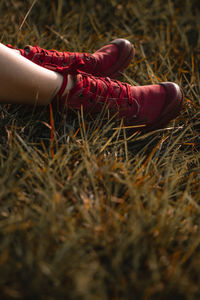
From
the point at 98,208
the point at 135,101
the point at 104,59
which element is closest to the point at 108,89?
the point at 135,101

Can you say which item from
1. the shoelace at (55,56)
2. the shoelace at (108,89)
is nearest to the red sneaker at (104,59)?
the shoelace at (55,56)

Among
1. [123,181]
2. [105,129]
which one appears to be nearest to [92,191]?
[123,181]

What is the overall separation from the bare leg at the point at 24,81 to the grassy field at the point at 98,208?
4.0 inches

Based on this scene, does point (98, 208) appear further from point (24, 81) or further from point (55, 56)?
point (55, 56)

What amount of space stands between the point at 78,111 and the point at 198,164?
1.72 feet

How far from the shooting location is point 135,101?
1.33 m

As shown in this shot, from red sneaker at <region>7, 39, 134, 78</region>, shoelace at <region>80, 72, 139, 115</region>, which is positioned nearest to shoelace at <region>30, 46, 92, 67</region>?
red sneaker at <region>7, 39, 134, 78</region>

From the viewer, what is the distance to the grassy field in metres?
0.81

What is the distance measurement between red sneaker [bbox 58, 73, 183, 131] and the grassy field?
0.19ft

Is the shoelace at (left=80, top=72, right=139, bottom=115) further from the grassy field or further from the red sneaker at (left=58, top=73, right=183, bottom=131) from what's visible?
the grassy field

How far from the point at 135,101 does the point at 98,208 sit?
0.56m

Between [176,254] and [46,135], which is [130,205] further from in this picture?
[46,135]

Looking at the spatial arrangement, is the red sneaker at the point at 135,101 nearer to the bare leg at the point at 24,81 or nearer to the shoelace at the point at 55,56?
the bare leg at the point at 24,81

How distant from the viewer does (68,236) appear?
867 millimetres
